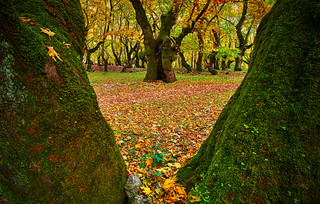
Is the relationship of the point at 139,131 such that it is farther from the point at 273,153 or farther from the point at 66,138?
the point at 273,153

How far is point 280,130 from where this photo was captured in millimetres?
A: 1524

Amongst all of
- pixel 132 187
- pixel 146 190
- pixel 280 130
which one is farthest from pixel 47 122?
pixel 280 130

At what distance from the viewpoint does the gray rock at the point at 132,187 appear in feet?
6.61

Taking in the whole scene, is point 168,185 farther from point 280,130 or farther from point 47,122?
point 47,122

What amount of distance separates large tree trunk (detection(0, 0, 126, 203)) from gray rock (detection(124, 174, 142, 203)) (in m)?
0.08

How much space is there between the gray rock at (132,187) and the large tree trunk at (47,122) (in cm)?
8

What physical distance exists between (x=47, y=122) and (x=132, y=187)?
4.06ft

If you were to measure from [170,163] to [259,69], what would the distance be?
6.41 ft

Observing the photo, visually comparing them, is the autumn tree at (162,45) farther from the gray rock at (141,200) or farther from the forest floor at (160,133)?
the gray rock at (141,200)

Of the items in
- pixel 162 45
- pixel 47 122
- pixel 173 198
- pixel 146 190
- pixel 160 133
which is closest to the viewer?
pixel 47 122

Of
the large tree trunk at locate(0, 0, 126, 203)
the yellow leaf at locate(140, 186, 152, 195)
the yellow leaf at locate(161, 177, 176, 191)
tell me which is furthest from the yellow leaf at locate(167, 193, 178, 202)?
the large tree trunk at locate(0, 0, 126, 203)

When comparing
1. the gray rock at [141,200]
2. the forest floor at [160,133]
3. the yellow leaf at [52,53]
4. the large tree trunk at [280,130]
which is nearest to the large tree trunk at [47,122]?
the yellow leaf at [52,53]

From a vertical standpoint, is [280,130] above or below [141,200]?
above

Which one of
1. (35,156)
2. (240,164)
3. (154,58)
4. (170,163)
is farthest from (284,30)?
(154,58)
